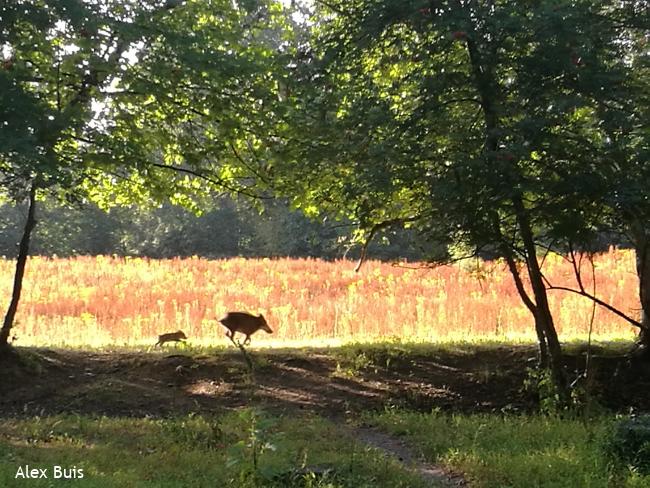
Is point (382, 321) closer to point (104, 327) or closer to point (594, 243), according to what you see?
point (104, 327)

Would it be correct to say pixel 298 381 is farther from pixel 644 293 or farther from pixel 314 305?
pixel 314 305

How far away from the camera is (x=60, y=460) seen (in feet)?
16.5

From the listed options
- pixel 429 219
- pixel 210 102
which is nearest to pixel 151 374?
pixel 210 102

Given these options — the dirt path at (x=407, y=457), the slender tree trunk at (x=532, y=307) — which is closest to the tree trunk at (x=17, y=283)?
the dirt path at (x=407, y=457)

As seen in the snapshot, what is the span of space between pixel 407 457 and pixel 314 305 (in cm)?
893

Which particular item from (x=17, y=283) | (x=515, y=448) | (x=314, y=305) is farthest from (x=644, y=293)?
(x=17, y=283)

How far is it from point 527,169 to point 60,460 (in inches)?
176

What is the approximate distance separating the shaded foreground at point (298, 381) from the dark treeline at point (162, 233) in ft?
85.6

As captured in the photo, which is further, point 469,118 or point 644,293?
point 644,293

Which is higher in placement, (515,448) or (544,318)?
(544,318)

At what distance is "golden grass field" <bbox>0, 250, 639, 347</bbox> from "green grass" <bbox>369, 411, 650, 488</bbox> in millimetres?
2536

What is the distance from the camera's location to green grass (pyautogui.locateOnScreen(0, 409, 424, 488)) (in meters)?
4.46

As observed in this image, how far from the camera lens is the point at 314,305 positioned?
566 inches

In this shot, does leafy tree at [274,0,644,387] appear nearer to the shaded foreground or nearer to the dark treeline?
the shaded foreground
